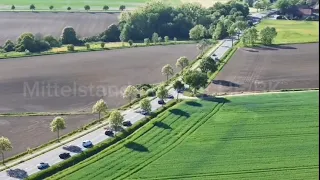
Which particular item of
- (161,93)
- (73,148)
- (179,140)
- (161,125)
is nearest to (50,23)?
(161,93)

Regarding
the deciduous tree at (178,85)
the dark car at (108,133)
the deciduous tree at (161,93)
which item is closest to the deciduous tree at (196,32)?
the deciduous tree at (178,85)

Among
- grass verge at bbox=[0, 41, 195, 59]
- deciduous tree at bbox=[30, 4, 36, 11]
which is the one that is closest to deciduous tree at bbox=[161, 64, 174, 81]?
grass verge at bbox=[0, 41, 195, 59]

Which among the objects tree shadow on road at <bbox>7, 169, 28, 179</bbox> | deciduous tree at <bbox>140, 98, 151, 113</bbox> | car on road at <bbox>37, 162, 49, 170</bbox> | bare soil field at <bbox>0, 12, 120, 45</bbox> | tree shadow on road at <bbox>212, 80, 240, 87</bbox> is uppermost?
bare soil field at <bbox>0, 12, 120, 45</bbox>

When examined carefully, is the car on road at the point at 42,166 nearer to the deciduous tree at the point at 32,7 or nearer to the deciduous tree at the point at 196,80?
the deciduous tree at the point at 196,80

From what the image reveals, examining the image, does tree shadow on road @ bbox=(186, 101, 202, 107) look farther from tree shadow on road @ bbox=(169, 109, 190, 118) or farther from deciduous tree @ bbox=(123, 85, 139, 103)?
deciduous tree @ bbox=(123, 85, 139, 103)

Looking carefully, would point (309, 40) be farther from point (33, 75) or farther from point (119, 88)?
point (33, 75)

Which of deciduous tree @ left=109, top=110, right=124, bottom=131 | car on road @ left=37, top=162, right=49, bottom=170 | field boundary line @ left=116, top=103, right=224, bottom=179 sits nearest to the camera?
field boundary line @ left=116, top=103, right=224, bottom=179
